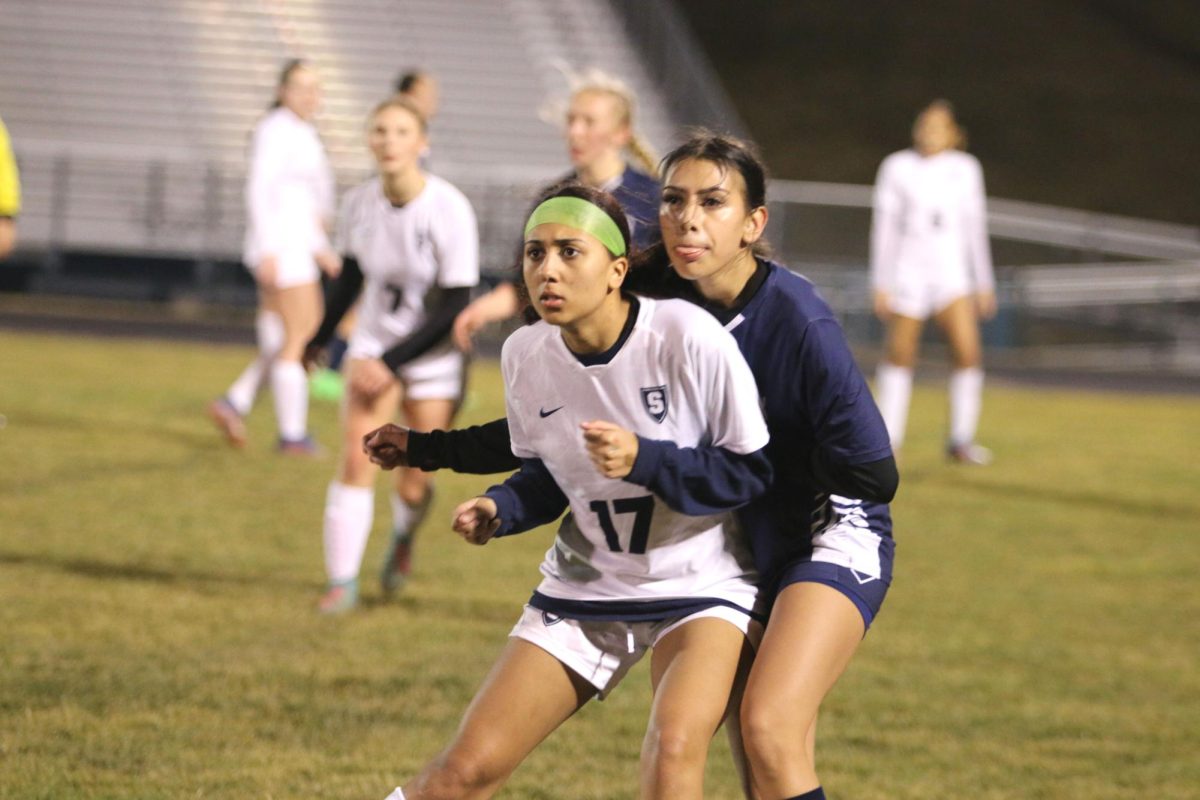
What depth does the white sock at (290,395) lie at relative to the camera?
10281mm

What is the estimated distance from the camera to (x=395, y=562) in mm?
6902

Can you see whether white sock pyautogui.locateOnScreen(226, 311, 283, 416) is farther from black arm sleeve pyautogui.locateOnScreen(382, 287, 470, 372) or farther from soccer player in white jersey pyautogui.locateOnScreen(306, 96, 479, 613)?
black arm sleeve pyautogui.locateOnScreen(382, 287, 470, 372)

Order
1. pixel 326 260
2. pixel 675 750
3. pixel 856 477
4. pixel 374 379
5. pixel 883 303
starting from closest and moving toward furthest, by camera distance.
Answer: pixel 675 750 → pixel 856 477 → pixel 374 379 → pixel 326 260 → pixel 883 303

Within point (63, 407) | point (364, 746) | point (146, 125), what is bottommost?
point (364, 746)

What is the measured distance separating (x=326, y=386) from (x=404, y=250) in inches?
301

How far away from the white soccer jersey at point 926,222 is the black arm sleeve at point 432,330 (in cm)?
561

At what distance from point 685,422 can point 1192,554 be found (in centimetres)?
615

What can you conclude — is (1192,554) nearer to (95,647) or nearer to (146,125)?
(95,647)

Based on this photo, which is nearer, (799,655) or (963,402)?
(799,655)

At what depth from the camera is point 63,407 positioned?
12281mm

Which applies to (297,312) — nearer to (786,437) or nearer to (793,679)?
(786,437)

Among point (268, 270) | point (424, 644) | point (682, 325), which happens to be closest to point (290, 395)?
point (268, 270)

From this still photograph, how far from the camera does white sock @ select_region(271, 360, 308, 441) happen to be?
10.3 meters

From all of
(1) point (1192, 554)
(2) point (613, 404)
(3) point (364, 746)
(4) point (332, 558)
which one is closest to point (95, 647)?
(4) point (332, 558)
